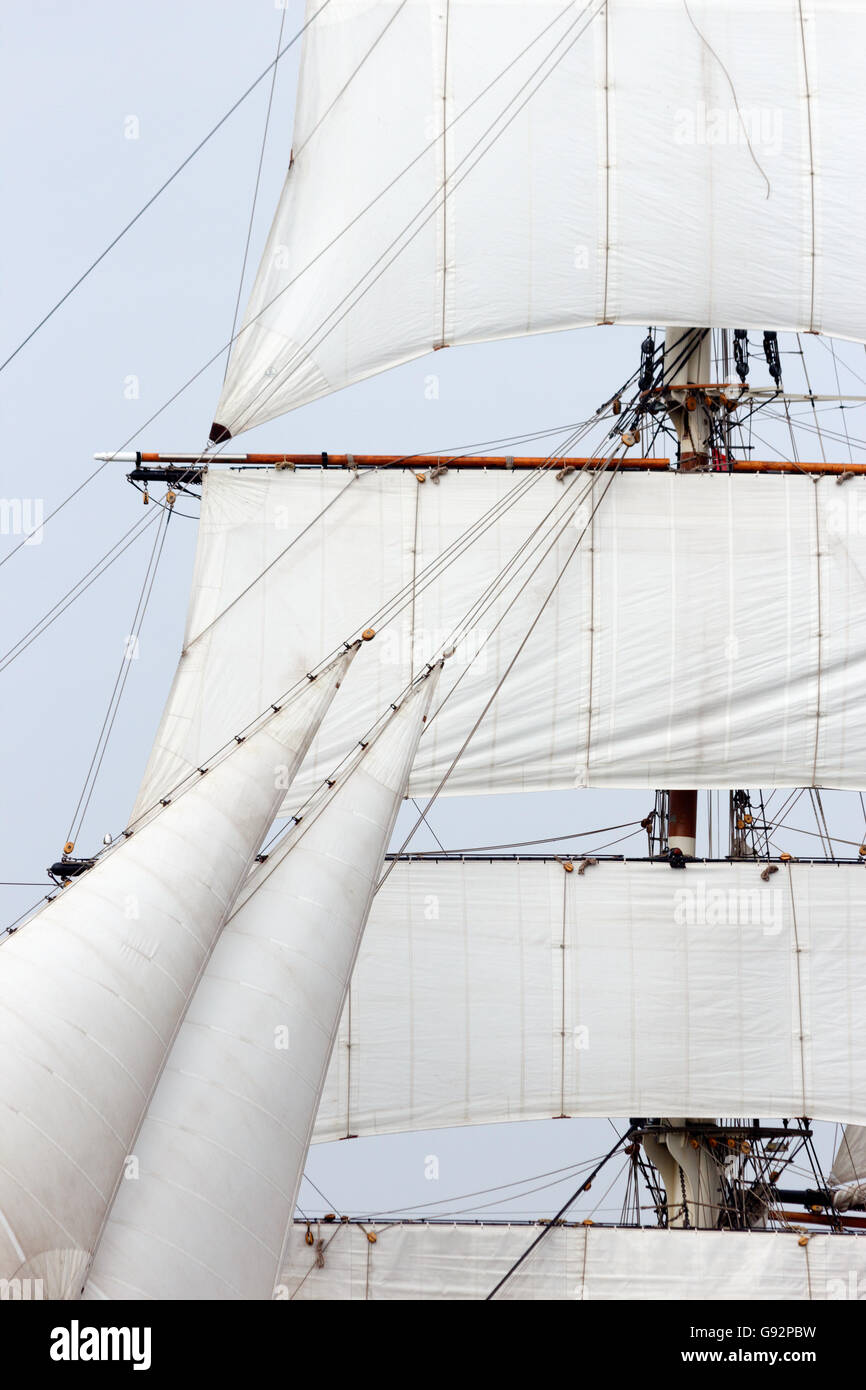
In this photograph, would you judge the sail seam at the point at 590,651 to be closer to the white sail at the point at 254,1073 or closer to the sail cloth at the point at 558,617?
the sail cloth at the point at 558,617

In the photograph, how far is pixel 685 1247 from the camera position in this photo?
19469 mm

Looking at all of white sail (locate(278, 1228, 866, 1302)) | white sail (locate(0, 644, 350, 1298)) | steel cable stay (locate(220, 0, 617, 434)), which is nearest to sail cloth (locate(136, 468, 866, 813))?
steel cable stay (locate(220, 0, 617, 434))

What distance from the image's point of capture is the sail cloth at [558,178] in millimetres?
21016

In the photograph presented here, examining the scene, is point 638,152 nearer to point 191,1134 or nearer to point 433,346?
point 433,346

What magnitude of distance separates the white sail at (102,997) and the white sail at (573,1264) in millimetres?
8724

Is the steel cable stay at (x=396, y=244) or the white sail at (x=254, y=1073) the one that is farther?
the steel cable stay at (x=396, y=244)

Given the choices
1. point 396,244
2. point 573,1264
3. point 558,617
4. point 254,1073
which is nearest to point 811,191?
point 396,244

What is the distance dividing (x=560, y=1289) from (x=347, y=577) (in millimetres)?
9077

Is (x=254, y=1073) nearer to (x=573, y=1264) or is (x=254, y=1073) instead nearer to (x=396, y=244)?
(x=573, y=1264)

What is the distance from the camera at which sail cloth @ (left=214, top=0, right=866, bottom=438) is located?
2102 cm

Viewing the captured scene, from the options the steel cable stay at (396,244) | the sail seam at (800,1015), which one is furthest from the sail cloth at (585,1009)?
the steel cable stay at (396,244)

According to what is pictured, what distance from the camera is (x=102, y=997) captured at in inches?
411

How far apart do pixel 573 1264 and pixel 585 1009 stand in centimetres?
304

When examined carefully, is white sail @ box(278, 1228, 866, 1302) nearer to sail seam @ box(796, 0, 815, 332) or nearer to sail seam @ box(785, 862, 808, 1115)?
sail seam @ box(785, 862, 808, 1115)
